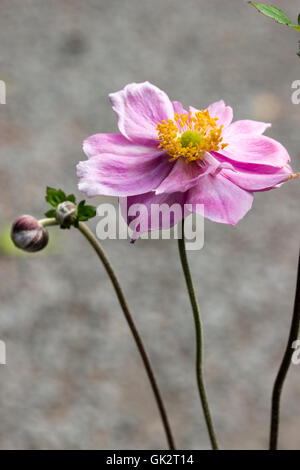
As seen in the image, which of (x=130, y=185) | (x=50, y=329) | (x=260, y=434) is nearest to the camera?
(x=130, y=185)

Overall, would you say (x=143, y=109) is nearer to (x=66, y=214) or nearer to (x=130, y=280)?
(x=66, y=214)

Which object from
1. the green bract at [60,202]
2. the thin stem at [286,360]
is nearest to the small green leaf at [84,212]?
the green bract at [60,202]

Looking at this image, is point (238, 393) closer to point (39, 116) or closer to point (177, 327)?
point (177, 327)

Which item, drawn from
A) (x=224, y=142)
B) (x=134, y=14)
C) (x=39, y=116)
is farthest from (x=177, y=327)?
(x=134, y=14)

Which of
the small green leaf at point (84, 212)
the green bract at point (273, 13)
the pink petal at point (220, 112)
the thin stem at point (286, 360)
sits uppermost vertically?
the pink petal at point (220, 112)

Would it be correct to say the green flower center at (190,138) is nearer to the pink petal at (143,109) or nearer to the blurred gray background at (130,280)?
the pink petal at (143,109)

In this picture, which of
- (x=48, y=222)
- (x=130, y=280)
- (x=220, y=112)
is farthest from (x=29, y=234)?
(x=130, y=280)

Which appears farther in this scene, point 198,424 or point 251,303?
point 251,303
